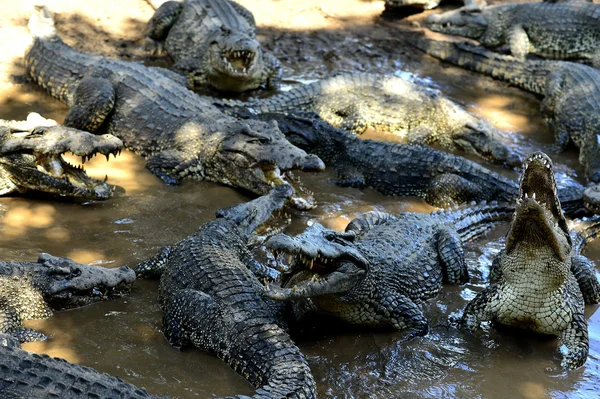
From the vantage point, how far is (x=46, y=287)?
4.50m

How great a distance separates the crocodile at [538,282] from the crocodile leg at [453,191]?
74.4 inches

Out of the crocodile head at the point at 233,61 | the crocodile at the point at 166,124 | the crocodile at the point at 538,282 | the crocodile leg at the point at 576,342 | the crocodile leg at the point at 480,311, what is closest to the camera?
the crocodile at the point at 538,282

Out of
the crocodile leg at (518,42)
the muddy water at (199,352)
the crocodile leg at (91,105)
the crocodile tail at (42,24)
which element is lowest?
the muddy water at (199,352)

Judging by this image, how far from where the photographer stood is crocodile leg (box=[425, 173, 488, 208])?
22.1 feet

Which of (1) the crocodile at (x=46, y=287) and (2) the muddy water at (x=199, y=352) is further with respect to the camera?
(1) the crocodile at (x=46, y=287)

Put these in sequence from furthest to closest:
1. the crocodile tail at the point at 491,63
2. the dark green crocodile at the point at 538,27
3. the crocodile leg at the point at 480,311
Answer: the dark green crocodile at the point at 538,27 → the crocodile tail at the point at 491,63 → the crocodile leg at the point at 480,311

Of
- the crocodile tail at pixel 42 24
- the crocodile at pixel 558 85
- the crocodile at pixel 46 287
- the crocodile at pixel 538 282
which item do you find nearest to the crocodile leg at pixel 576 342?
the crocodile at pixel 538 282

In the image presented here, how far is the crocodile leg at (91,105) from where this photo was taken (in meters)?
7.09

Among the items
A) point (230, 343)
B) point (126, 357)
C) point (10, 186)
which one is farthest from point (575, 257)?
point (10, 186)

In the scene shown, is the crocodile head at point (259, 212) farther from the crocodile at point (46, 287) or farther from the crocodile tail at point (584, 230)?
the crocodile tail at point (584, 230)

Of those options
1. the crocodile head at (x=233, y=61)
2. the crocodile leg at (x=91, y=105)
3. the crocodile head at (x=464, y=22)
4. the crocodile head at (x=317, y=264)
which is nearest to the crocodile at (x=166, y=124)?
the crocodile leg at (x=91, y=105)

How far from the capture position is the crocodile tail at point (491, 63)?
31.1 feet

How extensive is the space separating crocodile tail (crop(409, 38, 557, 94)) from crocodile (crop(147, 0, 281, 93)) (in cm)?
259

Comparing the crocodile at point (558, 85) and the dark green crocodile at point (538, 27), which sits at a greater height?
the dark green crocodile at point (538, 27)
